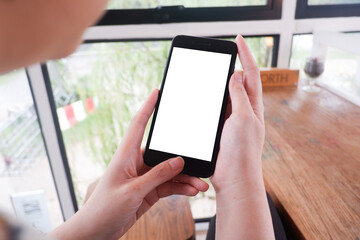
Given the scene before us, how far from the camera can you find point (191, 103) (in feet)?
2.14

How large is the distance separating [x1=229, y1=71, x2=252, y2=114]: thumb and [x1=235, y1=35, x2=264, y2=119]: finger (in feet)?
0.07

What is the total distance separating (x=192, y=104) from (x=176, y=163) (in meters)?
0.15

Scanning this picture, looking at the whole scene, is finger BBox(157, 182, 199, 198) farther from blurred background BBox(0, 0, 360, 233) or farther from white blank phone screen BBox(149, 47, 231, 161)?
blurred background BBox(0, 0, 360, 233)

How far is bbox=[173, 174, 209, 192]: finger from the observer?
591mm

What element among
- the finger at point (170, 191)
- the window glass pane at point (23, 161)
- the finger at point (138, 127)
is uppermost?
the finger at point (138, 127)

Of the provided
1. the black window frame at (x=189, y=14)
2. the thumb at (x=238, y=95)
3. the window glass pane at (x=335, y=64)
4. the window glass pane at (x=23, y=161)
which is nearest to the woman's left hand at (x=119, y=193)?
the thumb at (x=238, y=95)

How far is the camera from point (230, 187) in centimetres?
53

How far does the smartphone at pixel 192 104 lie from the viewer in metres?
0.61

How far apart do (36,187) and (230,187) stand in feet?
3.81

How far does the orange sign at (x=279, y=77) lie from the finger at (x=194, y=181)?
640mm

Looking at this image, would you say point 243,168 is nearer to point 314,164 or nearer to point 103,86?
point 314,164

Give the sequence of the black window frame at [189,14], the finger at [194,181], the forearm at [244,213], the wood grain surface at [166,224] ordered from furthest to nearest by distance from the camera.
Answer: the black window frame at [189,14] → the wood grain surface at [166,224] → the finger at [194,181] → the forearm at [244,213]

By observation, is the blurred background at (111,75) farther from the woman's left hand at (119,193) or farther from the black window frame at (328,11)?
the woman's left hand at (119,193)

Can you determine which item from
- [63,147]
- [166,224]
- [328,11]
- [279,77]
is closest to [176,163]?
[166,224]
